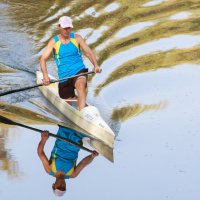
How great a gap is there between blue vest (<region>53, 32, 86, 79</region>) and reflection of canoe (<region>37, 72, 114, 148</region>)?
65 cm

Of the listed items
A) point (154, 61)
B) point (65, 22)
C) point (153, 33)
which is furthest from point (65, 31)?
point (153, 33)

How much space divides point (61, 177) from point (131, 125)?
2866 millimetres

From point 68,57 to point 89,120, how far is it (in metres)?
1.43

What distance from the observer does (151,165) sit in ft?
35.2

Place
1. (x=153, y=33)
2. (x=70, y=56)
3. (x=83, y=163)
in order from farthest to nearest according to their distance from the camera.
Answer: (x=153, y=33) < (x=70, y=56) < (x=83, y=163)

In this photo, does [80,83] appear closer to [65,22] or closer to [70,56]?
[70,56]

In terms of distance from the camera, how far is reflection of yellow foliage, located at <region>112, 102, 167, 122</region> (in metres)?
13.5

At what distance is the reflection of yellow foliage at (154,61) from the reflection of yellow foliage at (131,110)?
2280mm

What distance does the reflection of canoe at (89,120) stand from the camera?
11938mm

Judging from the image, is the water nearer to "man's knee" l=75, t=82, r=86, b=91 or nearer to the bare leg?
the bare leg

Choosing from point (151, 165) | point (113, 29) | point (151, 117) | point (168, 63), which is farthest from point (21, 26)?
point (151, 165)

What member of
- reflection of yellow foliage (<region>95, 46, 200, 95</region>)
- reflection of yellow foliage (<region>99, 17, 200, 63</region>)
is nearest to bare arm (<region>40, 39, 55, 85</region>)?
reflection of yellow foliage (<region>95, 46, 200, 95</region>)

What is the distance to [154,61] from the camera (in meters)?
17.8

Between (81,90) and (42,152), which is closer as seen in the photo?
(42,152)
